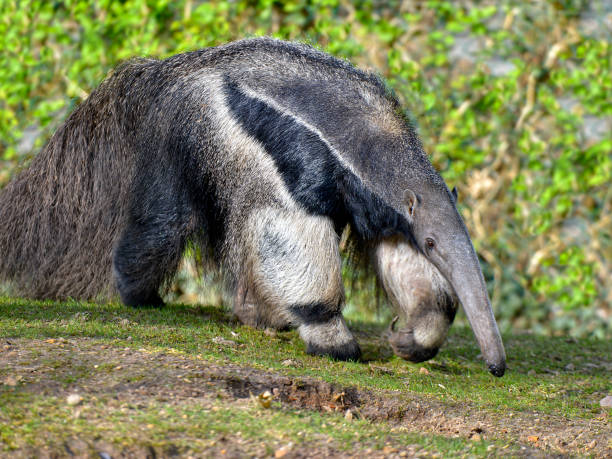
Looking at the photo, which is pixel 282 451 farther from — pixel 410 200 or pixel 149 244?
pixel 149 244

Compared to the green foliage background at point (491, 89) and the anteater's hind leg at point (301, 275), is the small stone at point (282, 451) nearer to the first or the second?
the anteater's hind leg at point (301, 275)

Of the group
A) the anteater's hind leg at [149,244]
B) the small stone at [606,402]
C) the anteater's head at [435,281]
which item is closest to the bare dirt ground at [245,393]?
the small stone at [606,402]

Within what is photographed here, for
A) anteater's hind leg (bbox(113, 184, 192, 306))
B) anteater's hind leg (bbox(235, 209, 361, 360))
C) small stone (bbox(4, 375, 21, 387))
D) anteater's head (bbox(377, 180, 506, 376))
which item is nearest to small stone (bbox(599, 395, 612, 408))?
anteater's head (bbox(377, 180, 506, 376))

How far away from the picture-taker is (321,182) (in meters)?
4.73

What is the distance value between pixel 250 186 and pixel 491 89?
4.82 meters

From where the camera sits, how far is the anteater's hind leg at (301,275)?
15.7 feet

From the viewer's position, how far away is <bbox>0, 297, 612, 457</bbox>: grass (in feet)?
9.89

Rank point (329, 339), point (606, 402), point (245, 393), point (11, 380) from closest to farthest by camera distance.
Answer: point (11, 380) → point (245, 393) → point (606, 402) → point (329, 339)

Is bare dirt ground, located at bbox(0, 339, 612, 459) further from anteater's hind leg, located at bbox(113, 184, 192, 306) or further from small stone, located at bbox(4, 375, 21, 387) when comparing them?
anteater's hind leg, located at bbox(113, 184, 192, 306)

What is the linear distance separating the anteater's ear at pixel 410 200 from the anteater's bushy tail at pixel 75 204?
2027 millimetres

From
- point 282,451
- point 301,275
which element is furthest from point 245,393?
point 301,275

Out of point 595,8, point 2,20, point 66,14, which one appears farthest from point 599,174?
point 2,20

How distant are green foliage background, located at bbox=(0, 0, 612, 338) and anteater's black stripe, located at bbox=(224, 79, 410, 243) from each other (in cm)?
404

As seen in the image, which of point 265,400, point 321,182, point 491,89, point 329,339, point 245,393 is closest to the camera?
point 265,400
